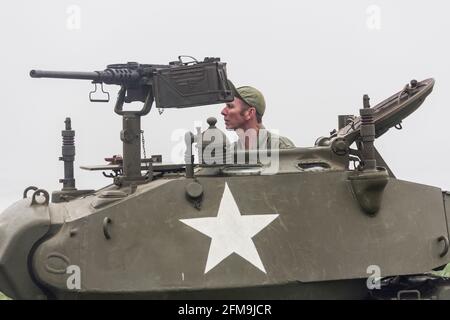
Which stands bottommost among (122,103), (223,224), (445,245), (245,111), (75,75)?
(445,245)

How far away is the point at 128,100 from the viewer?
10492 mm

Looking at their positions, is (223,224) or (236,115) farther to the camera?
(236,115)

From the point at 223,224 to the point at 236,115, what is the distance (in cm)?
271

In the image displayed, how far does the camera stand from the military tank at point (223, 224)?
9.37 metres

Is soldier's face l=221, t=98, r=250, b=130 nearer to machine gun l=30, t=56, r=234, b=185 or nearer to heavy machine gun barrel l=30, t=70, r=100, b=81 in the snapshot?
machine gun l=30, t=56, r=234, b=185

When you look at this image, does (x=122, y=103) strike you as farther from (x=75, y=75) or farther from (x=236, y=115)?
(x=236, y=115)

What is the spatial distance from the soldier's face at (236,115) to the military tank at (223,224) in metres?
1.49

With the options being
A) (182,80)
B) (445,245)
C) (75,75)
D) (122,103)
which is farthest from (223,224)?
(445,245)

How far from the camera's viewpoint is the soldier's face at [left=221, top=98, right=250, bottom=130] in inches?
473

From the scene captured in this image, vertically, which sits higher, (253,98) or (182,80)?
(253,98)

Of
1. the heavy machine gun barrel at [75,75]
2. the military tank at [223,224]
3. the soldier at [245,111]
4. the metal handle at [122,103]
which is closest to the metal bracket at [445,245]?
the military tank at [223,224]

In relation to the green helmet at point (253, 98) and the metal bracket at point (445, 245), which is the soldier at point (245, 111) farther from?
the metal bracket at point (445, 245)

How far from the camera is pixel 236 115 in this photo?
12055mm

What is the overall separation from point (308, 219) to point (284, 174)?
50 centimetres
